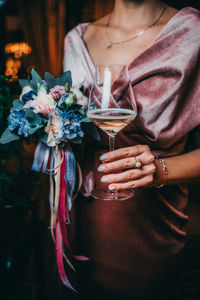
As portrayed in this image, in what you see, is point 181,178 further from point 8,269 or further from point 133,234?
point 8,269

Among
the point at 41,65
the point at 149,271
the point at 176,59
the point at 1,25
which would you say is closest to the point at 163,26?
the point at 176,59

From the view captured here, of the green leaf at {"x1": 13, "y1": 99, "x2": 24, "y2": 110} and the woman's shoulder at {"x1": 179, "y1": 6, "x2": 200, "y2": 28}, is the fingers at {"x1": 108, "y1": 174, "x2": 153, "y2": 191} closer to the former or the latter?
the green leaf at {"x1": 13, "y1": 99, "x2": 24, "y2": 110}

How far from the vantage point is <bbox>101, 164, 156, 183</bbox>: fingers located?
2.19ft

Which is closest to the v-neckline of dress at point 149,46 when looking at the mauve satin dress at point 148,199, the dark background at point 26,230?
the mauve satin dress at point 148,199

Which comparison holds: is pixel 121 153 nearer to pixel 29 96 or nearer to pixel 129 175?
pixel 129 175

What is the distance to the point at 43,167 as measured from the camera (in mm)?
754

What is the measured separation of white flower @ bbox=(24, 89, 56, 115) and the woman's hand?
184 mm

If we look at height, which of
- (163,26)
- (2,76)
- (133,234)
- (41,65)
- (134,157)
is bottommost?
(41,65)

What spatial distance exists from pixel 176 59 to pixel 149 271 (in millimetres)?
699

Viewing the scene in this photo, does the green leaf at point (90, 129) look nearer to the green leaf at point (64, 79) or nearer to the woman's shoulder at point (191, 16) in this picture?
the green leaf at point (64, 79)

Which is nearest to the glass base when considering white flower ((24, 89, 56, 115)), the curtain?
white flower ((24, 89, 56, 115))

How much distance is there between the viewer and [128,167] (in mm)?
679

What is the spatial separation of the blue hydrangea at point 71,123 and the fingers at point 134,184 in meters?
0.16

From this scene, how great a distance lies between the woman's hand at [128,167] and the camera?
0.67 m
